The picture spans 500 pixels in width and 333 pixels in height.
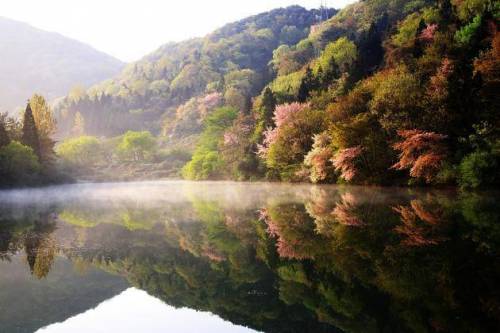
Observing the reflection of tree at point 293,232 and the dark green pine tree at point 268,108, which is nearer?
the reflection of tree at point 293,232

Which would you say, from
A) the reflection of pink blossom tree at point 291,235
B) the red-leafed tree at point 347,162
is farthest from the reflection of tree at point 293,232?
the red-leafed tree at point 347,162

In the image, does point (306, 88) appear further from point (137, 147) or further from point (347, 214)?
point (137, 147)

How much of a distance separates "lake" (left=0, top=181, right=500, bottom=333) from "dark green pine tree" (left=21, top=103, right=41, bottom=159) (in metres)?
58.9

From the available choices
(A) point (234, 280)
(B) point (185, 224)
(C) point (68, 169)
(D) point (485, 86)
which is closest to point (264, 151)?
(D) point (485, 86)

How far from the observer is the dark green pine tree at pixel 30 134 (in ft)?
238

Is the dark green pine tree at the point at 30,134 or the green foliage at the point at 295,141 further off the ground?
the dark green pine tree at the point at 30,134

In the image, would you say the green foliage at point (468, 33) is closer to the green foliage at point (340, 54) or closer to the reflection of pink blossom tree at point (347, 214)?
the reflection of pink blossom tree at point (347, 214)

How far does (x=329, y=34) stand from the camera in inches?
4326

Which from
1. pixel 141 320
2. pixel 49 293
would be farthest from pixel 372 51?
pixel 141 320

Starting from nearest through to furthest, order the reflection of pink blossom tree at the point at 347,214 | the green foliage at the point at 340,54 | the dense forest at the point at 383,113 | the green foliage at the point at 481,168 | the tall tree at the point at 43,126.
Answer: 1. the reflection of pink blossom tree at the point at 347,214
2. the green foliage at the point at 481,168
3. the dense forest at the point at 383,113
4. the tall tree at the point at 43,126
5. the green foliage at the point at 340,54

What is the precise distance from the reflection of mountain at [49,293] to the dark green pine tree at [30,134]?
6664 cm

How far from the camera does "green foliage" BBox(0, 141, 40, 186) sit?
61.1 m

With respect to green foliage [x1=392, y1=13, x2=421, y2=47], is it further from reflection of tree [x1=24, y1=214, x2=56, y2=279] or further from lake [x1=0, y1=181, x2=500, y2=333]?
reflection of tree [x1=24, y1=214, x2=56, y2=279]

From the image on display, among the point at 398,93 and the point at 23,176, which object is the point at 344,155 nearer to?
the point at 398,93
